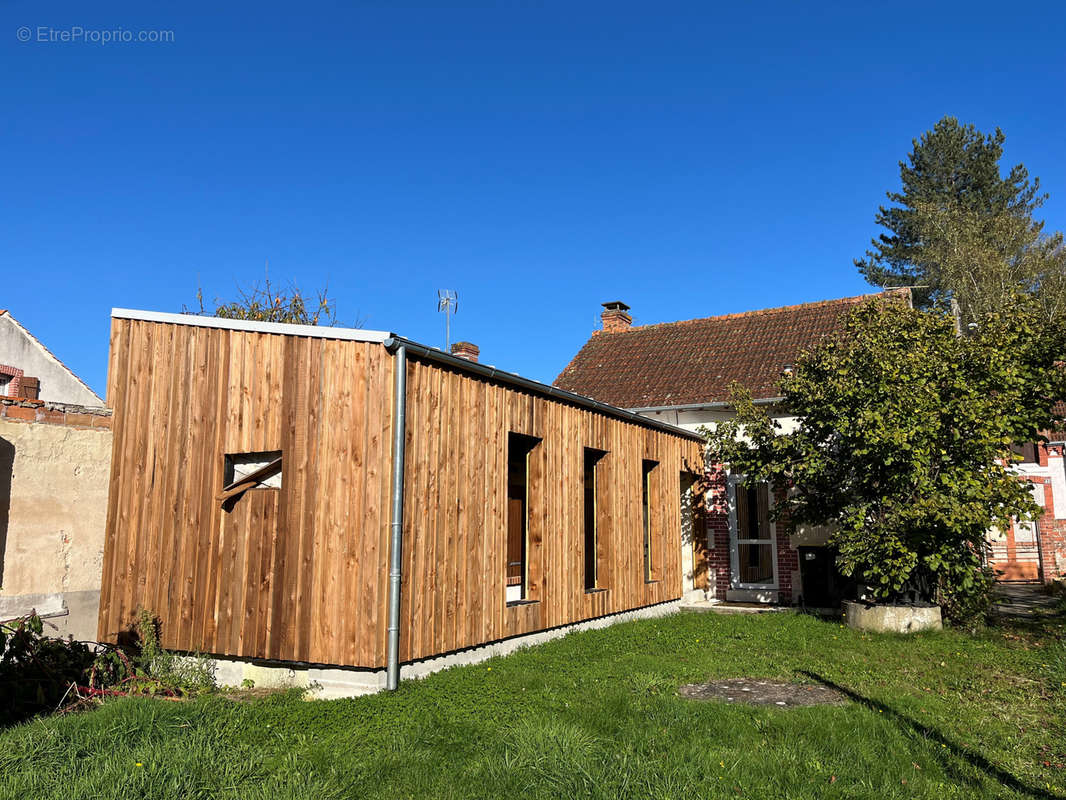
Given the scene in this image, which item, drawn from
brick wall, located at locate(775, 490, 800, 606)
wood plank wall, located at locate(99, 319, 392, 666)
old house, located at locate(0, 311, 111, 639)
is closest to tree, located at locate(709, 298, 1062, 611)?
brick wall, located at locate(775, 490, 800, 606)

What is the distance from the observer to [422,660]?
7352mm

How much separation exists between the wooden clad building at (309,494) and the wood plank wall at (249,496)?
0.02 metres

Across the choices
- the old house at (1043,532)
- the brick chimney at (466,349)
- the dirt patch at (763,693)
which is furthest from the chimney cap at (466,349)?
the old house at (1043,532)

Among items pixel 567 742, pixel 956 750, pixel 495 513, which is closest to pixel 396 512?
pixel 495 513

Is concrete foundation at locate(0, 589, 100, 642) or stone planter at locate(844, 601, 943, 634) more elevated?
concrete foundation at locate(0, 589, 100, 642)

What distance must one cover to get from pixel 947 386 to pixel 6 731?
10.9 m

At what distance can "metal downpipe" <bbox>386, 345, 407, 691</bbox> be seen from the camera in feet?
22.6

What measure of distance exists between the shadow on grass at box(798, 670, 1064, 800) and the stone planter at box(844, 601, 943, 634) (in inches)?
148

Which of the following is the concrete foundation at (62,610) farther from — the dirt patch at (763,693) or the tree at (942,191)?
the tree at (942,191)

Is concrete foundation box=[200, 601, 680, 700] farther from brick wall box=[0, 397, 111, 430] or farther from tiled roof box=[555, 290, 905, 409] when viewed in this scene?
tiled roof box=[555, 290, 905, 409]

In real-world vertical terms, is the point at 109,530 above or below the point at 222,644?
above

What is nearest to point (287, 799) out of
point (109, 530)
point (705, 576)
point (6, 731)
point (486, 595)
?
point (6, 731)

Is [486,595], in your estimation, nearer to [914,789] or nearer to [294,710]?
[294,710]

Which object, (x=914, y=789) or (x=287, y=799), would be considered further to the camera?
(x=914, y=789)
